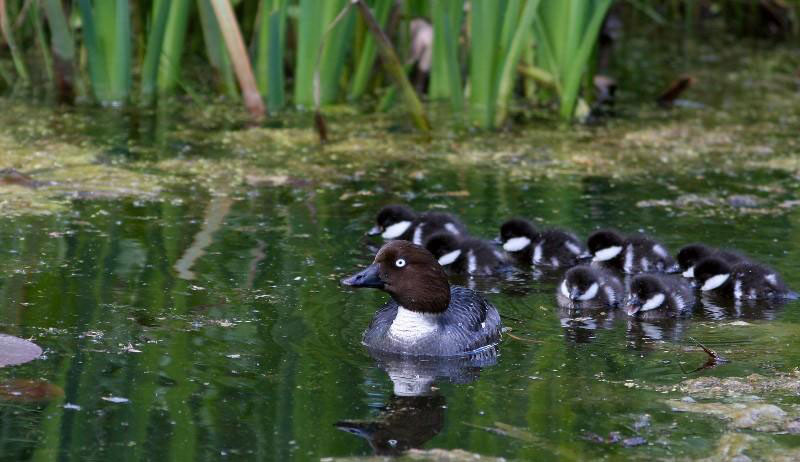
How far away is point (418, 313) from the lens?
214 inches

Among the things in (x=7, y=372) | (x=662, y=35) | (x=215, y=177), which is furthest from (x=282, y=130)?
(x=662, y=35)

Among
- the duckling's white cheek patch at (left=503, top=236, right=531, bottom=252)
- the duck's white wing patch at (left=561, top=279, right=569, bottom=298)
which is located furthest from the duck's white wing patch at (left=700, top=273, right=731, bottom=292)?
the duckling's white cheek patch at (left=503, top=236, right=531, bottom=252)

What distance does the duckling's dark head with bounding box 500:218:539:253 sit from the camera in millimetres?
6992

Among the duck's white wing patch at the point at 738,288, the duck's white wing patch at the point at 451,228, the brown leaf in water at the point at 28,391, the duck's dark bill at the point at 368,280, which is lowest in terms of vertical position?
the duck's white wing patch at the point at 738,288

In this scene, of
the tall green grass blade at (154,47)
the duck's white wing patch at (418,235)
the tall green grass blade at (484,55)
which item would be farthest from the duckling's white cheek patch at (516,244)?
the tall green grass blade at (154,47)

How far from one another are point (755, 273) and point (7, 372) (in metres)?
3.39

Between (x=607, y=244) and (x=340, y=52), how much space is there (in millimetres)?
3100

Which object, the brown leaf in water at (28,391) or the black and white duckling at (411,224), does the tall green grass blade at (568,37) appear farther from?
the brown leaf in water at (28,391)

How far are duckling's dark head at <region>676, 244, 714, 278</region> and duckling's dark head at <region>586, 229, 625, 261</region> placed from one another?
12.2 inches

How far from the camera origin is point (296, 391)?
4664mm

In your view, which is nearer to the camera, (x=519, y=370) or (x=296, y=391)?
(x=296, y=391)

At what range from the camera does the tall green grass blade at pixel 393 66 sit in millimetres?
8148

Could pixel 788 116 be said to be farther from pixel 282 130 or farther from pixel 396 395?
pixel 396 395

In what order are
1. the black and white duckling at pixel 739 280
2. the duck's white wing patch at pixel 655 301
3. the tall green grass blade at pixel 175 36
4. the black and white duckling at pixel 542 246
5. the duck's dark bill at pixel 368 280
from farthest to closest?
the tall green grass blade at pixel 175 36, the black and white duckling at pixel 542 246, the black and white duckling at pixel 739 280, the duck's white wing patch at pixel 655 301, the duck's dark bill at pixel 368 280
